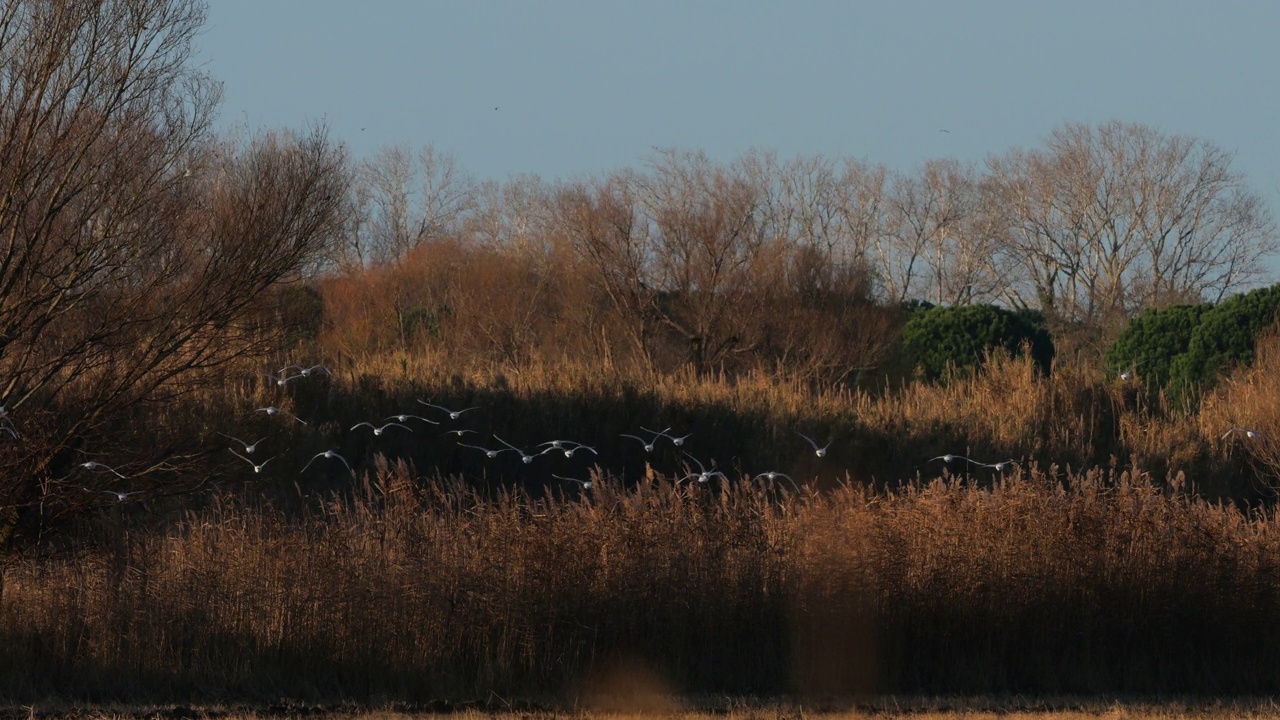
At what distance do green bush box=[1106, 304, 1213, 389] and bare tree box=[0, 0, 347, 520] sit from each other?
20311 mm

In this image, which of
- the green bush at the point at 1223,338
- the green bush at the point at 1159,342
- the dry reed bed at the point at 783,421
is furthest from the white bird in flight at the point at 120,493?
the green bush at the point at 1159,342

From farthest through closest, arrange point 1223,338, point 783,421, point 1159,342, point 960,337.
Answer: point 960,337 → point 1159,342 → point 1223,338 → point 783,421

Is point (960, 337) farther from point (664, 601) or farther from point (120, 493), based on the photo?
point (120, 493)

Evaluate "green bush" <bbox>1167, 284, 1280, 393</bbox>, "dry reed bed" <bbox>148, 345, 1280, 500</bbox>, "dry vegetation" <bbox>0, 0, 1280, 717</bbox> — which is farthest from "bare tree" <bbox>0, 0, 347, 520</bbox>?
"green bush" <bbox>1167, 284, 1280, 393</bbox>

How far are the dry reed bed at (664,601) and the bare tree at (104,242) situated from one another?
1.80m

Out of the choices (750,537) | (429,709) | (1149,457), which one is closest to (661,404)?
(1149,457)

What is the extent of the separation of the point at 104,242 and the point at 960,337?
22970 millimetres

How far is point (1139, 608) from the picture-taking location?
1355cm

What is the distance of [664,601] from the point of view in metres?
12.9

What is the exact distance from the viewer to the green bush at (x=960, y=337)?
3341 cm

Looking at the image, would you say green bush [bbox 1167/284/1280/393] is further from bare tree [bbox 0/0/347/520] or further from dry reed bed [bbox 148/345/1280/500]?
bare tree [bbox 0/0/347/520]

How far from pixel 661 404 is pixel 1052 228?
39307mm

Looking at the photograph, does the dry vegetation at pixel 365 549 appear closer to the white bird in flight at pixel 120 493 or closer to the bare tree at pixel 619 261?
the white bird in flight at pixel 120 493

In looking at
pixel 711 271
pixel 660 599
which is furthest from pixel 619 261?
pixel 660 599
